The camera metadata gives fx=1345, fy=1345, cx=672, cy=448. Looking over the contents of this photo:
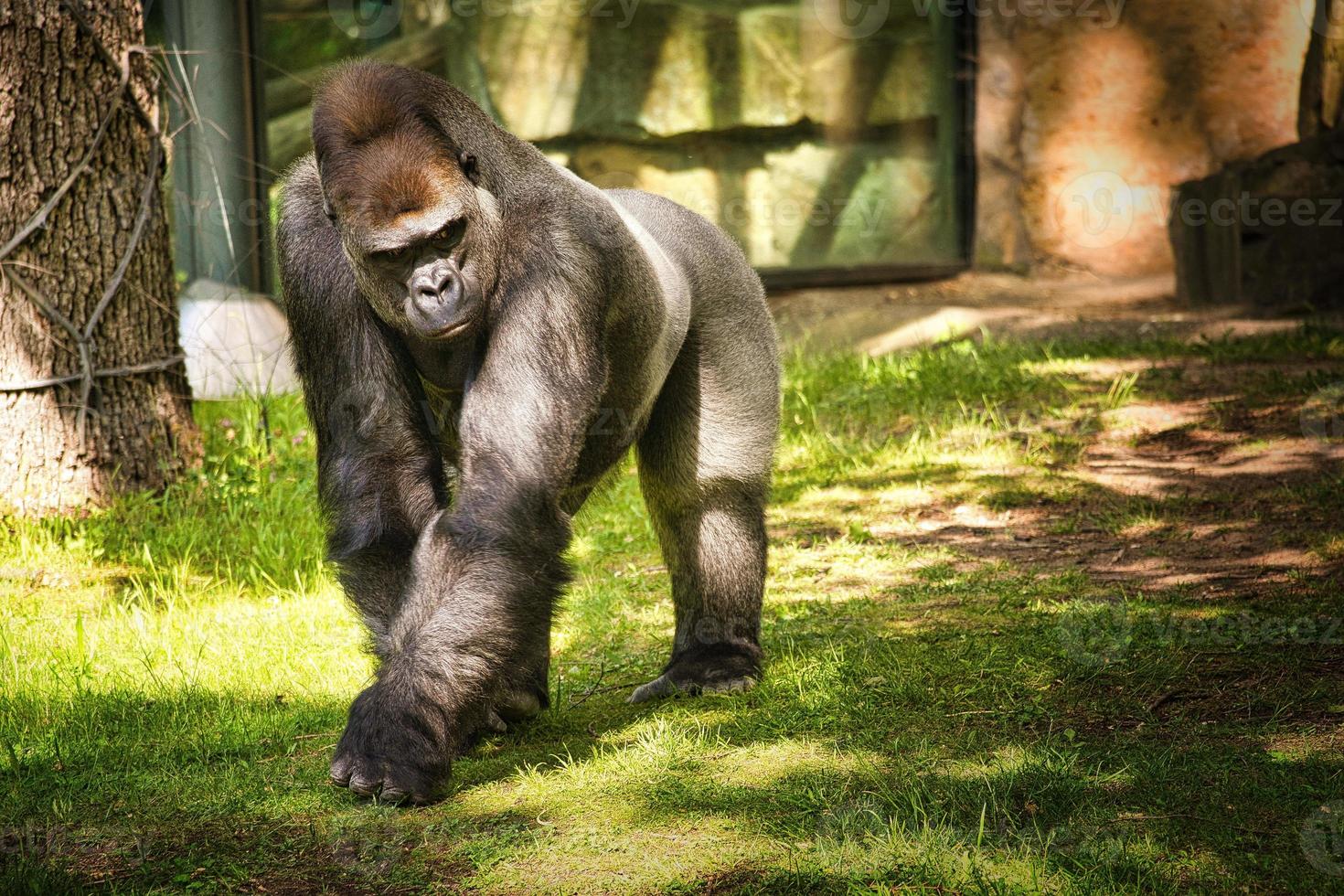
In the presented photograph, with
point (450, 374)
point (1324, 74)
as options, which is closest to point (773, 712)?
point (450, 374)

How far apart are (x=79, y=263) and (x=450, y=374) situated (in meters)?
2.49

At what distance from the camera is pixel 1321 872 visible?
231 cm

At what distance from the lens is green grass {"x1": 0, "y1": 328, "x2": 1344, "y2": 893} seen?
2.51 meters

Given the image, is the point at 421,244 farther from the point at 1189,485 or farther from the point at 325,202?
the point at 1189,485

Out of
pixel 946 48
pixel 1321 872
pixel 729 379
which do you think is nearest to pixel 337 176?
pixel 729 379

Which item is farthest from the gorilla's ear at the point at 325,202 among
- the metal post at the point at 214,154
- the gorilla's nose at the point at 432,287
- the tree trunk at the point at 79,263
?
the metal post at the point at 214,154

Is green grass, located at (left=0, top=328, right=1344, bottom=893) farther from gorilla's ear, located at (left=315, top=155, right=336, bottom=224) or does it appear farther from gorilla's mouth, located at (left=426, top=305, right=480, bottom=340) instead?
gorilla's ear, located at (left=315, top=155, right=336, bottom=224)

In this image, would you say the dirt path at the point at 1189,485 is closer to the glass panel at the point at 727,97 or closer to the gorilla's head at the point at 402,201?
the glass panel at the point at 727,97

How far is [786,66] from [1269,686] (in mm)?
7081

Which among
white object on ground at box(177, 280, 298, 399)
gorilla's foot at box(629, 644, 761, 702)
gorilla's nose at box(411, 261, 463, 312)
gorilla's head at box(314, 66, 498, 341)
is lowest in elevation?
gorilla's foot at box(629, 644, 761, 702)

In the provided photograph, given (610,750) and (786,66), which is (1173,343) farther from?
(610,750)

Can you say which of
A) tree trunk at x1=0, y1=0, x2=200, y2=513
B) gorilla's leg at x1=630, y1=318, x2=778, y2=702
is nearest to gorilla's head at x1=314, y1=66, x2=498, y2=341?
gorilla's leg at x1=630, y1=318, x2=778, y2=702

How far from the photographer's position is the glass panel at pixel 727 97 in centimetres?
853

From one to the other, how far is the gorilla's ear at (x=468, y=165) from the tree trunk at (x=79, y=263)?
259 cm
